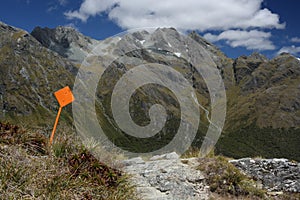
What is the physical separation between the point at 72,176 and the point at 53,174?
1.95ft

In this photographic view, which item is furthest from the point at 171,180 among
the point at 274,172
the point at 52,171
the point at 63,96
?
the point at 52,171

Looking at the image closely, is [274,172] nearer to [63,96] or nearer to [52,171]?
[63,96]

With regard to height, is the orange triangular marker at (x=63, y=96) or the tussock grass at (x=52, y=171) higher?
the orange triangular marker at (x=63, y=96)

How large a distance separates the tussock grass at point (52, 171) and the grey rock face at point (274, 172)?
7.18m

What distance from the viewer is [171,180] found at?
12391 millimetres

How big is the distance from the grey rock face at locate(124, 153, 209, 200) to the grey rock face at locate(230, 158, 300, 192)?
2404 mm

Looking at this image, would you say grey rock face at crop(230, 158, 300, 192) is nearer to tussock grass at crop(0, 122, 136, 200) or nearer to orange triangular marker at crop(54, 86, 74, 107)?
tussock grass at crop(0, 122, 136, 200)

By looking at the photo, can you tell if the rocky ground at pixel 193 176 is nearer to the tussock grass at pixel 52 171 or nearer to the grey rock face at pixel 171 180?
the grey rock face at pixel 171 180

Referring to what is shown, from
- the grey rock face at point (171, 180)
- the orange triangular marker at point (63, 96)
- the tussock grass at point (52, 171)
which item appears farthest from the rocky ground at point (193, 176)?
the orange triangular marker at point (63, 96)

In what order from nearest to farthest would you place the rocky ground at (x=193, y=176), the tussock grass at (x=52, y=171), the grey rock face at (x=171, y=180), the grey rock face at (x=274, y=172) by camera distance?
1. the tussock grass at (x=52, y=171)
2. the grey rock face at (x=171, y=180)
3. the rocky ground at (x=193, y=176)
4. the grey rock face at (x=274, y=172)

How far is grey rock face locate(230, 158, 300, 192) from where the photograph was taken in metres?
13.2

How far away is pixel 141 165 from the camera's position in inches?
588

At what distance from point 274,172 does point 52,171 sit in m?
10.1

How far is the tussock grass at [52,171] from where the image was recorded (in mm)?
6156
